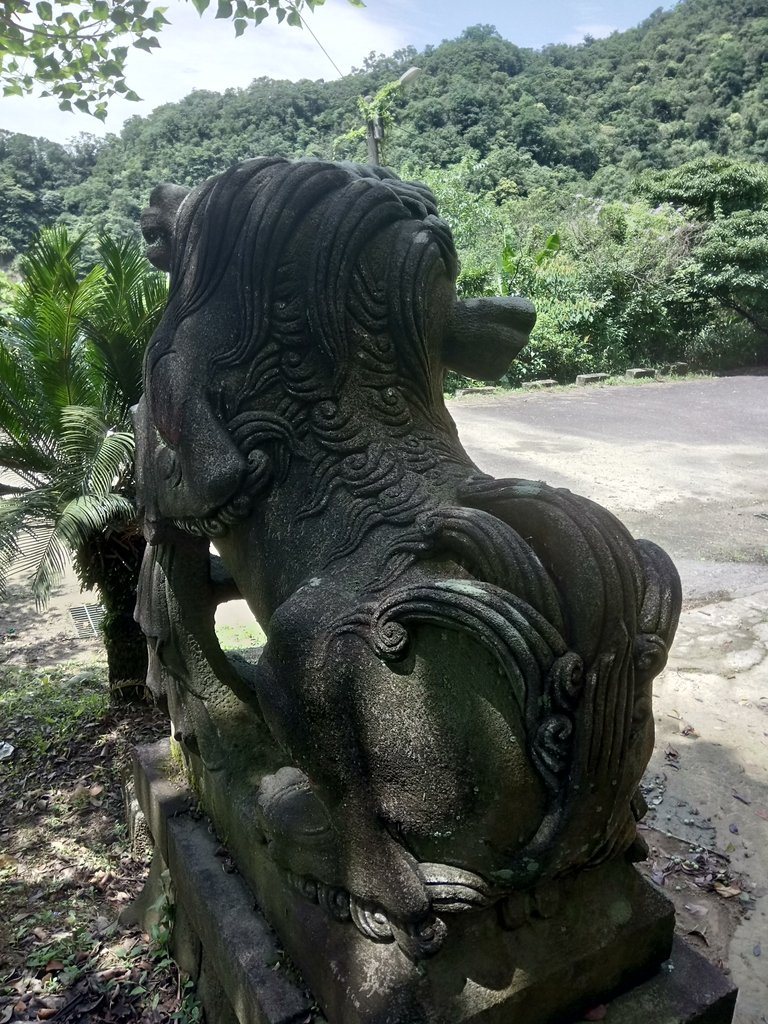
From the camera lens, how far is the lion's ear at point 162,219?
2105mm

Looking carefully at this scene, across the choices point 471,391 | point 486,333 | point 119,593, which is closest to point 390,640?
point 486,333

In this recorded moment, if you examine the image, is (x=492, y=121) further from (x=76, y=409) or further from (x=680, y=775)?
(x=680, y=775)

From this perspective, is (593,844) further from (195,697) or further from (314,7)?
(314,7)

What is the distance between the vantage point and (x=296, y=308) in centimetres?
182

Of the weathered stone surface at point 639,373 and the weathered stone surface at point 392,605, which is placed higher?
the weathered stone surface at point 392,605

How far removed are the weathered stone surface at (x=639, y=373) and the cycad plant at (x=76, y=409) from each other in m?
14.9

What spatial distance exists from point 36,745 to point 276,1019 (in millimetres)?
2739

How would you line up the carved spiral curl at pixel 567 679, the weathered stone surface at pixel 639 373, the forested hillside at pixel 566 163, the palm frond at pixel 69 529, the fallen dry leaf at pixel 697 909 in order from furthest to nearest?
the forested hillside at pixel 566 163 < the weathered stone surface at pixel 639 373 < the palm frond at pixel 69 529 < the fallen dry leaf at pixel 697 909 < the carved spiral curl at pixel 567 679

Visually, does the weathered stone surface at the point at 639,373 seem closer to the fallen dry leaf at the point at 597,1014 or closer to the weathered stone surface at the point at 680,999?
the weathered stone surface at the point at 680,999

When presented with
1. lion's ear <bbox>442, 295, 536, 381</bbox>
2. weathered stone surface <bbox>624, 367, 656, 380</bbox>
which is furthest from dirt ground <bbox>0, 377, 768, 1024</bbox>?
weathered stone surface <bbox>624, 367, 656, 380</bbox>

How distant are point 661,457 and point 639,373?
28.0 ft

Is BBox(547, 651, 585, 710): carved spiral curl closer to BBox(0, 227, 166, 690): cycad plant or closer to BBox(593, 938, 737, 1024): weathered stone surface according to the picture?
BBox(593, 938, 737, 1024): weathered stone surface

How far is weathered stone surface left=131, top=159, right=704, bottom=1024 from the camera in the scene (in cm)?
140

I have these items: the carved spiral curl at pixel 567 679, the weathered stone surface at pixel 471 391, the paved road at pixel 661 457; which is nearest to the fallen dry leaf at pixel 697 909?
the carved spiral curl at pixel 567 679
